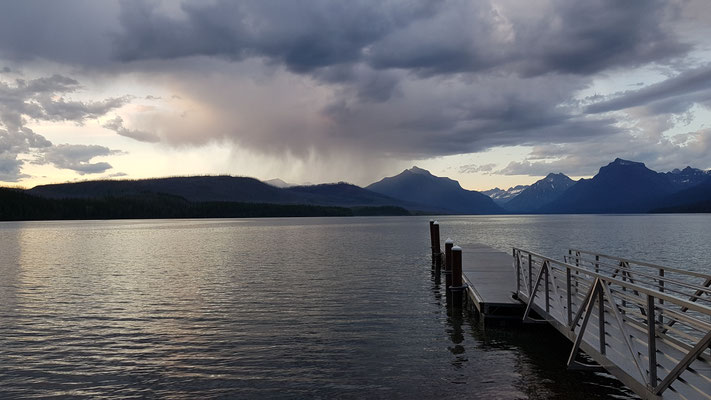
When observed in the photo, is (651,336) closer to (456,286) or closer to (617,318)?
(617,318)

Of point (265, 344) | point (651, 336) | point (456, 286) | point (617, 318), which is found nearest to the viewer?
point (651, 336)

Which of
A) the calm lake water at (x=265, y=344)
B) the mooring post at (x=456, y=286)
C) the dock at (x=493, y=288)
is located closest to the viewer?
the calm lake water at (x=265, y=344)

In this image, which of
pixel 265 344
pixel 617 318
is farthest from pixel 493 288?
pixel 617 318

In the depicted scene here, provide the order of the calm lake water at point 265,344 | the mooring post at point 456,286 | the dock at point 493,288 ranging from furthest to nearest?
1. the mooring post at point 456,286
2. the dock at point 493,288
3. the calm lake water at point 265,344

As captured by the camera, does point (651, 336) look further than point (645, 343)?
No

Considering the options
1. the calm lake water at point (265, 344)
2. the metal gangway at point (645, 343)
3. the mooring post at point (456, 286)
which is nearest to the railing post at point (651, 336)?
the metal gangway at point (645, 343)

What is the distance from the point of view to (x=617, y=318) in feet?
33.0

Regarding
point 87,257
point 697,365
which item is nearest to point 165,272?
point 87,257

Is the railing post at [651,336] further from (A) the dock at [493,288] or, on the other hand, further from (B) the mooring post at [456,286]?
(B) the mooring post at [456,286]

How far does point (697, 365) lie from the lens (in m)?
10.4

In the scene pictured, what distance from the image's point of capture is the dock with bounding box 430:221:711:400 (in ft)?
28.8

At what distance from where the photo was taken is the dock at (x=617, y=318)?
8780mm

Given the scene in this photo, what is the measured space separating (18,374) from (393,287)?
20.6 metres

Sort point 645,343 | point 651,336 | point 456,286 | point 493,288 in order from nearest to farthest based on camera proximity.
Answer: point 651,336
point 645,343
point 493,288
point 456,286
